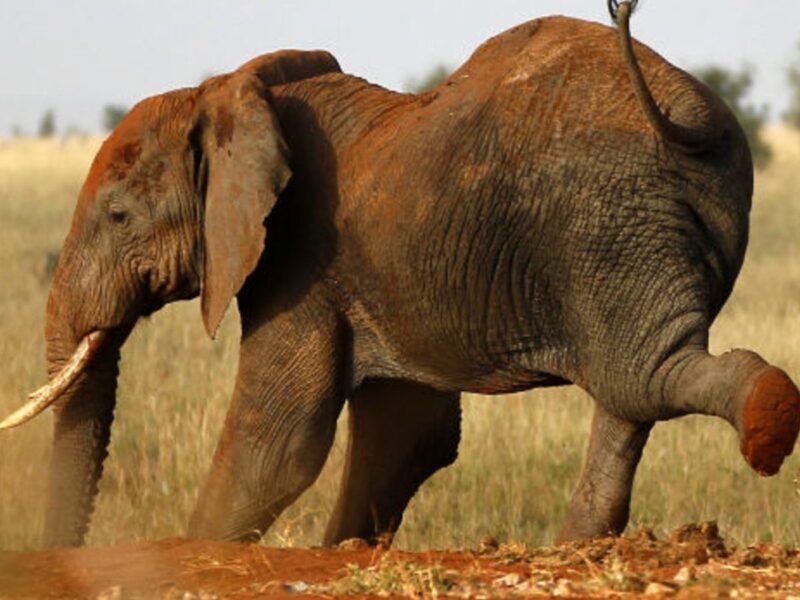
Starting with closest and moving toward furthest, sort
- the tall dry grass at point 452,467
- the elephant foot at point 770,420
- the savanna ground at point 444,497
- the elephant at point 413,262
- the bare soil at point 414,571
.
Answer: the bare soil at point 414,571
the savanna ground at point 444,497
the elephant foot at point 770,420
the elephant at point 413,262
the tall dry grass at point 452,467

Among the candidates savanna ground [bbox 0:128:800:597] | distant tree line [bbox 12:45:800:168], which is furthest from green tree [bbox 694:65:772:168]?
savanna ground [bbox 0:128:800:597]

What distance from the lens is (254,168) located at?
23.6 feet

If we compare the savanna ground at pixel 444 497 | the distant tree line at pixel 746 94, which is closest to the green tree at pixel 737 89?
the distant tree line at pixel 746 94

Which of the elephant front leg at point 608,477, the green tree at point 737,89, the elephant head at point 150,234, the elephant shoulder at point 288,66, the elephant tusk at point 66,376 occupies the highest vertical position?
the green tree at point 737,89

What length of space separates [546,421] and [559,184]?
3115 millimetres

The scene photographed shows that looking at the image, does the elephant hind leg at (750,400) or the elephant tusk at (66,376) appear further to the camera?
the elephant tusk at (66,376)

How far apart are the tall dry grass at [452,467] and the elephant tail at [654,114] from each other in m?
1.65

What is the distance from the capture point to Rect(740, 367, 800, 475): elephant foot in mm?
6176

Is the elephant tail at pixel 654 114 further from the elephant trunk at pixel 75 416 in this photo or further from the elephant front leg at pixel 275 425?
the elephant trunk at pixel 75 416

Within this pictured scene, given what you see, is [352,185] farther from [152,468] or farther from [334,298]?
[152,468]

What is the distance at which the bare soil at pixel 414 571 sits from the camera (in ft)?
17.7

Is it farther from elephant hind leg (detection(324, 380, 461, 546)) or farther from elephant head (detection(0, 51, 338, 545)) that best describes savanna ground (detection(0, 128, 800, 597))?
elephant head (detection(0, 51, 338, 545))

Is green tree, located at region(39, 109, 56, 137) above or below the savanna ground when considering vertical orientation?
above

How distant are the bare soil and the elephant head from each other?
1142 millimetres
